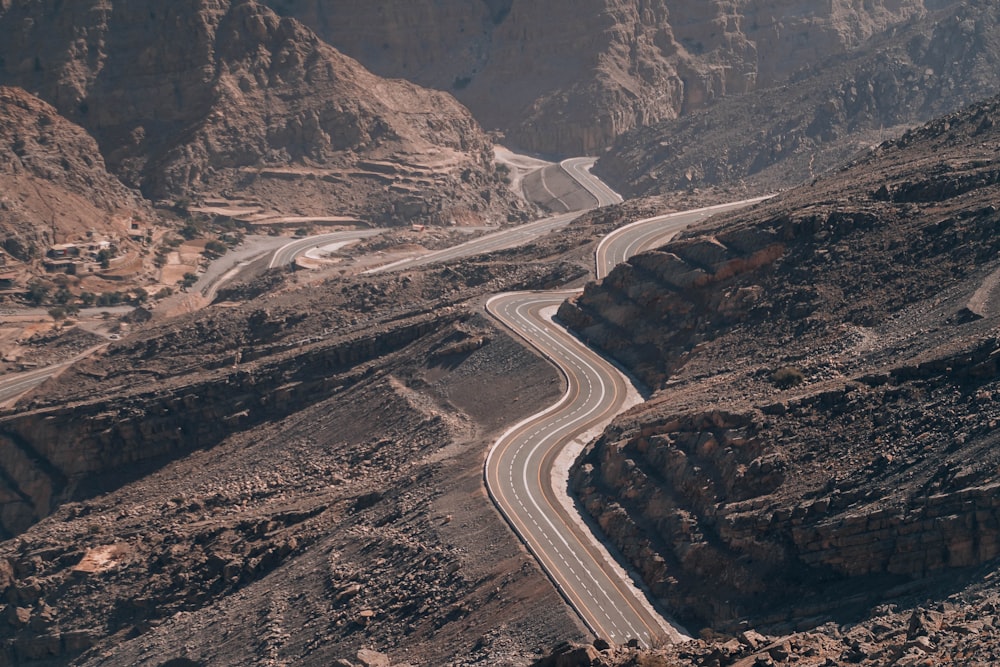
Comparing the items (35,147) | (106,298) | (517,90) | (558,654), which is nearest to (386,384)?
(558,654)

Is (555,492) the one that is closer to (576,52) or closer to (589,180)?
(589,180)

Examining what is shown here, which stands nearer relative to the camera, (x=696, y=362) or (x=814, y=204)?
(x=696, y=362)

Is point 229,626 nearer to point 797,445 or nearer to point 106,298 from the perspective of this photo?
point 797,445

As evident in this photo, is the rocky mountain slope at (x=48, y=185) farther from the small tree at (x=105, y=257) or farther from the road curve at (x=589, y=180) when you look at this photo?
the road curve at (x=589, y=180)

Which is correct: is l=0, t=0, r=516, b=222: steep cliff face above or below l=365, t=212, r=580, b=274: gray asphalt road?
above

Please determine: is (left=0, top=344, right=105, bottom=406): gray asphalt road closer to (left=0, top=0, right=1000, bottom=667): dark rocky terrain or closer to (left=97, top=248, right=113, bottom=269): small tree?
(left=0, top=0, right=1000, bottom=667): dark rocky terrain

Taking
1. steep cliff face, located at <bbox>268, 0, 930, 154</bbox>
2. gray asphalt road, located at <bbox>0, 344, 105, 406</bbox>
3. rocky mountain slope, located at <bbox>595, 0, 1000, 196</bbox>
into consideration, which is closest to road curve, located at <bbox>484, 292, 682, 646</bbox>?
gray asphalt road, located at <bbox>0, 344, 105, 406</bbox>

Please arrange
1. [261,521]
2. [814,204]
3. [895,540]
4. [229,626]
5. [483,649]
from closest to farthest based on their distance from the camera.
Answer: [895,540] < [483,649] < [229,626] < [261,521] < [814,204]
